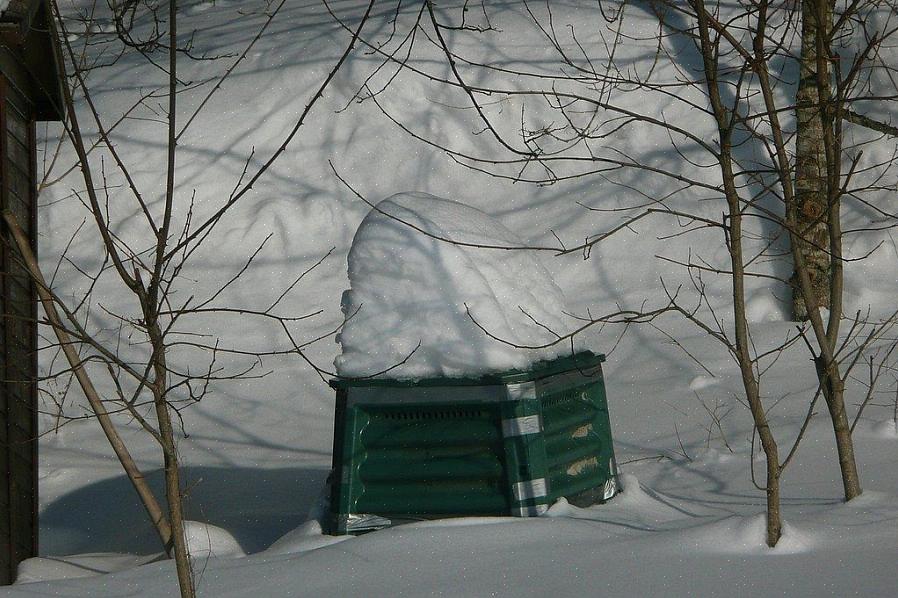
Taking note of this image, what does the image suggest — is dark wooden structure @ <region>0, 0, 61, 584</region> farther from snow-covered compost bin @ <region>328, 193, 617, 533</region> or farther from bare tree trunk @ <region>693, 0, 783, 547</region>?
bare tree trunk @ <region>693, 0, 783, 547</region>

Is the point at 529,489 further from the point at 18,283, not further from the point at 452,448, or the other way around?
the point at 18,283

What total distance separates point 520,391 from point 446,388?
0.26m

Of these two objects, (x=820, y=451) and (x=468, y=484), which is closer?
(x=468, y=484)

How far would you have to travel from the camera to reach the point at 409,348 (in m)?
3.40

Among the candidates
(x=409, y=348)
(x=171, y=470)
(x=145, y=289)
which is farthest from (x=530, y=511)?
(x=145, y=289)

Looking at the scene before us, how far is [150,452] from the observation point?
621cm

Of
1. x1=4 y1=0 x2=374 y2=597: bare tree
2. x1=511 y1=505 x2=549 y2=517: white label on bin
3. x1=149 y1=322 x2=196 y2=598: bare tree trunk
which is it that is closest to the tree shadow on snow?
x1=4 y1=0 x2=374 y2=597: bare tree

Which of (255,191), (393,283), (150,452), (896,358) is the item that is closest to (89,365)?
(150,452)

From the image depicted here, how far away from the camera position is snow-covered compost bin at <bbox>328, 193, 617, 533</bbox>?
3.34 metres

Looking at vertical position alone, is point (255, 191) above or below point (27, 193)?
above

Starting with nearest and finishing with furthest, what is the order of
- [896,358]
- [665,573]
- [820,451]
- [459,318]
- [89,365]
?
[665,573] → [459,318] → [820,451] → [896,358] → [89,365]

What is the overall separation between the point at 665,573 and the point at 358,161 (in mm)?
7066

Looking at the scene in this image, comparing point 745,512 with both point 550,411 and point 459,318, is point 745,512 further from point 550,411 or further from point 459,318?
point 459,318

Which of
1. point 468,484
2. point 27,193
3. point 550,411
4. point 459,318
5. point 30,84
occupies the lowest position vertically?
point 468,484
